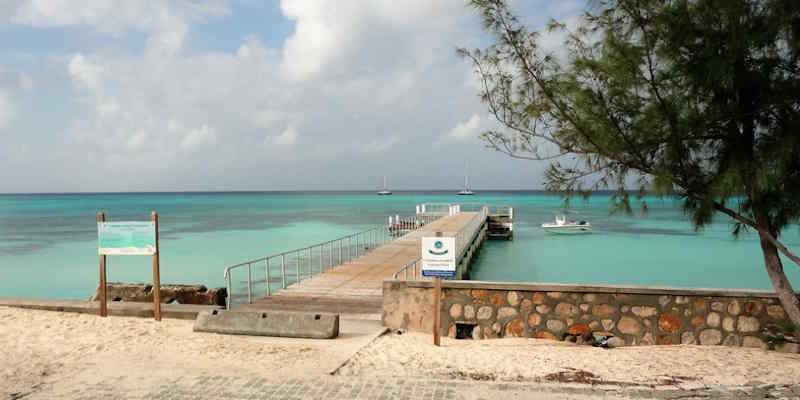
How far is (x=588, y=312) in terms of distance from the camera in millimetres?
8102

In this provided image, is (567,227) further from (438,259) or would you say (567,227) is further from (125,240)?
(125,240)

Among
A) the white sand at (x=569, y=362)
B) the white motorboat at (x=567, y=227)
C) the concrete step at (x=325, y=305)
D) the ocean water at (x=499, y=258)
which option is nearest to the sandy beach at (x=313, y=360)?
the white sand at (x=569, y=362)

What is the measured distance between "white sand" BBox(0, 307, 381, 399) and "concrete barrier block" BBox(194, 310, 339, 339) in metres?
0.15

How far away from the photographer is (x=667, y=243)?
126ft

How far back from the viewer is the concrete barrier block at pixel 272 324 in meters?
7.57

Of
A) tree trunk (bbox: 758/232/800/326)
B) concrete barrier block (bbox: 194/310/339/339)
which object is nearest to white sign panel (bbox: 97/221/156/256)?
concrete barrier block (bbox: 194/310/339/339)

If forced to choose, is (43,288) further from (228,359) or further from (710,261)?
(710,261)

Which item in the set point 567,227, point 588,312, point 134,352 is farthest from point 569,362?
point 567,227

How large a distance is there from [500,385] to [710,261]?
29.6 metres

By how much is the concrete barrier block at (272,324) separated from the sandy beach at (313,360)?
0.57ft

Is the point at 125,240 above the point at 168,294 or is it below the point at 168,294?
above

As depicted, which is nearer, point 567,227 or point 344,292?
point 344,292

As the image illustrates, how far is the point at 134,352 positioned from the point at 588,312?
620 cm

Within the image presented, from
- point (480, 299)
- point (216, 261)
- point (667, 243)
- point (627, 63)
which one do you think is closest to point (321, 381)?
point (480, 299)
